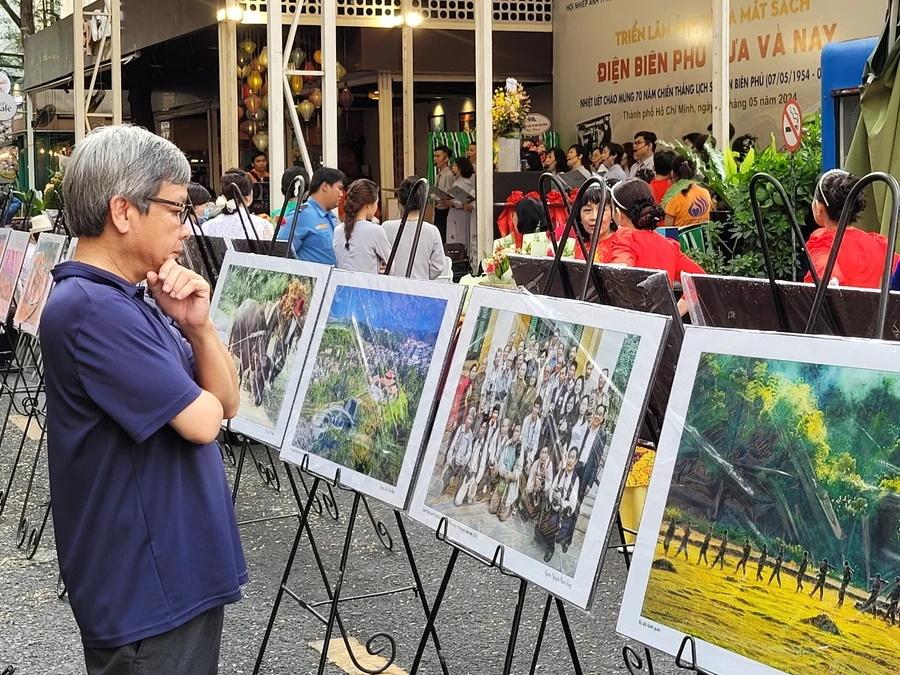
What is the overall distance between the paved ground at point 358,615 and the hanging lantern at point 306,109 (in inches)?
445

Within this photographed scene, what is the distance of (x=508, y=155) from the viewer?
47.5 ft

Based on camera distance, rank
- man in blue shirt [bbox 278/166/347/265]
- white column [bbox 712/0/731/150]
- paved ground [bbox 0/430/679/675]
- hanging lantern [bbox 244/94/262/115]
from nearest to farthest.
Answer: paved ground [bbox 0/430/679/675]
man in blue shirt [bbox 278/166/347/265]
white column [bbox 712/0/731/150]
hanging lantern [bbox 244/94/262/115]

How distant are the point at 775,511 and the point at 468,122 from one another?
56.5 feet

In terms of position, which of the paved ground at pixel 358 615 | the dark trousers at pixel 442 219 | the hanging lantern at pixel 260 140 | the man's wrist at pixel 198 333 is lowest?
the paved ground at pixel 358 615

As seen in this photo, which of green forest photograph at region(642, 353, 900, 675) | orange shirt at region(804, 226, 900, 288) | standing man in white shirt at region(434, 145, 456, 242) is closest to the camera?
green forest photograph at region(642, 353, 900, 675)

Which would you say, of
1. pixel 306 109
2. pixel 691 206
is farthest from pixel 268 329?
pixel 306 109

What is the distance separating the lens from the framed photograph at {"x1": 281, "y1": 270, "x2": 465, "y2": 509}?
336 cm

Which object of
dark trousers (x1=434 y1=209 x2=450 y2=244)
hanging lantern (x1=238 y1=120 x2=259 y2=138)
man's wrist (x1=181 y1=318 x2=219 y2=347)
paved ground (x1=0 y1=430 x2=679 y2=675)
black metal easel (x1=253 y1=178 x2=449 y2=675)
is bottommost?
paved ground (x1=0 y1=430 x2=679 y2=675)

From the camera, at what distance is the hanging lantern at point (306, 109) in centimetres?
1655

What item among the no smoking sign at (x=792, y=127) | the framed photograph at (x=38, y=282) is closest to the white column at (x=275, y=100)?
the no smoking sign at (x=792, y=127)

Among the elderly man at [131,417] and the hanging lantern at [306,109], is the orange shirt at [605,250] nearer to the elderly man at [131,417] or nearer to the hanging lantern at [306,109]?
the elderly man at [131,417]

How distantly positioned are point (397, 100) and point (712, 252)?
43.9 ft

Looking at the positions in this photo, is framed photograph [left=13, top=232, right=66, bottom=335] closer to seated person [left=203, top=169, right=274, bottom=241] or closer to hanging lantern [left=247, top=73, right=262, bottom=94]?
seated person [left=203, top=169, right=274, bottom=241]

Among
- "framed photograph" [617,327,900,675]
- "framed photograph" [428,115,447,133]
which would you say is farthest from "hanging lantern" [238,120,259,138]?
"framed photograph" [617,327,900,675]
